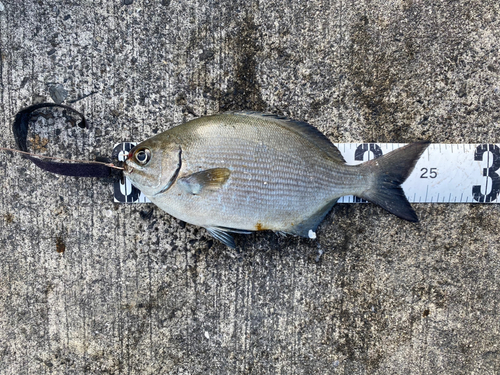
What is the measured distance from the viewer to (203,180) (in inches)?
82.7

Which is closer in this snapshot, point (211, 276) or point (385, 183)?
point (385, 183)

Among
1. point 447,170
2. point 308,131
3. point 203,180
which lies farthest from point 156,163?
point 447,170

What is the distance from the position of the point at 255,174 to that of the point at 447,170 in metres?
1.46

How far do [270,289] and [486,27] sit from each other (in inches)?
99.5

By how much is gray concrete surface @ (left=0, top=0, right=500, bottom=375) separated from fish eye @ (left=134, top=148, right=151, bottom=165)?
0.36m

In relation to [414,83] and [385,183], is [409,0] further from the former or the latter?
[385,183]

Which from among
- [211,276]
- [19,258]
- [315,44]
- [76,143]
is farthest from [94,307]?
[315,44]

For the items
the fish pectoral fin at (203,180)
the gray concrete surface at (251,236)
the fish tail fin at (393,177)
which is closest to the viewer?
the fish pectoral fin at (203,180)

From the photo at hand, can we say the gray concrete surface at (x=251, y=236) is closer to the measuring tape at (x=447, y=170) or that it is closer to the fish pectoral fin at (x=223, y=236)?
the measuring tape at (x=447, y=170)

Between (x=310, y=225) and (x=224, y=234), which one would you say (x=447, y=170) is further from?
(x=224, y=234)

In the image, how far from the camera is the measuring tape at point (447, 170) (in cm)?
245

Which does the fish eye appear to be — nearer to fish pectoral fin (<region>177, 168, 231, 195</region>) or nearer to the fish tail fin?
fish pectoral fin (<region>177, 168, 231, 195</region>)

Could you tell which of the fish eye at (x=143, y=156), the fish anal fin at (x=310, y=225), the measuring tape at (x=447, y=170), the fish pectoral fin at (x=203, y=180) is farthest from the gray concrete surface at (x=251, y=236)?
the fish pectoral fin at (x=203, y=180)

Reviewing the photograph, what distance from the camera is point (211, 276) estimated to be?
2.47 metres
